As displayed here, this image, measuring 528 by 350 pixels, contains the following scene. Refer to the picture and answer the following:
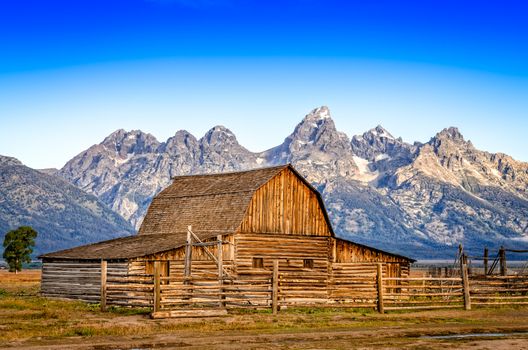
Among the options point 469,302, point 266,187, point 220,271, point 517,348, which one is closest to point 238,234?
point 266,187

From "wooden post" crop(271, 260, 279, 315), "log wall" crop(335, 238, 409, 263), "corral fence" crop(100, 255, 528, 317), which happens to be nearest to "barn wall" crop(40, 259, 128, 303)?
"corral fence" crop(100, 255, 528, 317)

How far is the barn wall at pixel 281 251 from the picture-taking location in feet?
141

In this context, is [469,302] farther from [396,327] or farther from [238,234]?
[238,234]

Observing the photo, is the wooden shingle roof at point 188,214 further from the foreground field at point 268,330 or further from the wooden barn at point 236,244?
the foreground field at point 268,330

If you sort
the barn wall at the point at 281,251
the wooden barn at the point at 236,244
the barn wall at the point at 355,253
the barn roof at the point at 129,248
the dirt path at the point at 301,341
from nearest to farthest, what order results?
the dirt path at the point at 301,341 → the barn roof at the point at 129,248 → the wooden barn at the point at 236,244 → the barn wall at the point at 281,251 → the barn wall at the point at 355,253

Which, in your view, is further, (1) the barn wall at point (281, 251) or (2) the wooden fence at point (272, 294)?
(1) the barn wall at point (281, 251)

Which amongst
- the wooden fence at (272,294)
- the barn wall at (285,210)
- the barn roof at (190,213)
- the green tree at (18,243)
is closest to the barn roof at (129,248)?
the barn roof at (190,213)

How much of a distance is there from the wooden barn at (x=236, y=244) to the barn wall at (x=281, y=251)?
0.19 feet

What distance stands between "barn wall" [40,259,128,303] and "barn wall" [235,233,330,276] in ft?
22.6

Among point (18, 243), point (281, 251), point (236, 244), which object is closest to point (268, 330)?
point (236, 244)

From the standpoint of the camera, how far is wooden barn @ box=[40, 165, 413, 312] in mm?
41125

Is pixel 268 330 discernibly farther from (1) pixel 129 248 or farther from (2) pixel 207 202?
(2) pixel 207 202

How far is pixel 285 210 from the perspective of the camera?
149ft

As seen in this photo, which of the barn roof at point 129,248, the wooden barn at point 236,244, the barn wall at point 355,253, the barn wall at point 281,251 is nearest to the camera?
the barn roof at point 129,248
